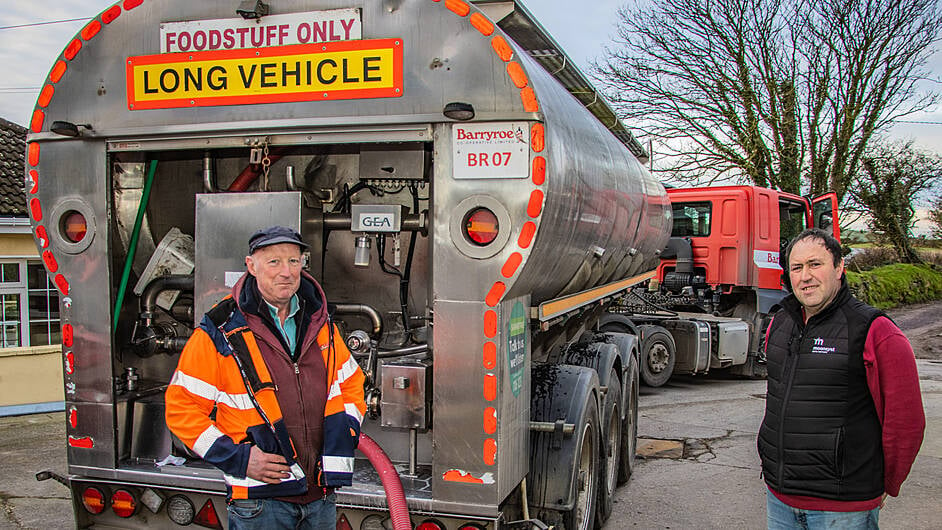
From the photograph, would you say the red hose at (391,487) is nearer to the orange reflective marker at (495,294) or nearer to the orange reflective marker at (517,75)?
the orange reflective marker at (495,294)

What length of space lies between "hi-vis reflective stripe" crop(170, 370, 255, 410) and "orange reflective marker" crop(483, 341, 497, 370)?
0.96m

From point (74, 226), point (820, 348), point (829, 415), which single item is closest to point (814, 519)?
point (829, 415)

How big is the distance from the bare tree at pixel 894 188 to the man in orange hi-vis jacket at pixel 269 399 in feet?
90.5

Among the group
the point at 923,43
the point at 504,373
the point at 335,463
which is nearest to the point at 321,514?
the point at 335,463

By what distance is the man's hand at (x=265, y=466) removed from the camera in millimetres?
2738

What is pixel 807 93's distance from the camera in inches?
998

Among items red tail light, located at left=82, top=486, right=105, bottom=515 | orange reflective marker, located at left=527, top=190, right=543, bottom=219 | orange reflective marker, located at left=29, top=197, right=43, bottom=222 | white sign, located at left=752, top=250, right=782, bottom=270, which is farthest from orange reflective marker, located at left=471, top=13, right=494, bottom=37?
white sign, located at left=752, top=250, right=782, bottom=270

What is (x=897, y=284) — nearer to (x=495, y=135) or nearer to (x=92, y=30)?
(x=495, y=135)

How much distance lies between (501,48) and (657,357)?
8931mm

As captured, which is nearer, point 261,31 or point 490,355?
point 490,355

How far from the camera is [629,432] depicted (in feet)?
22.4

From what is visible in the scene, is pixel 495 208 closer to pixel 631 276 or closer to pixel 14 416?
pixel 631 276

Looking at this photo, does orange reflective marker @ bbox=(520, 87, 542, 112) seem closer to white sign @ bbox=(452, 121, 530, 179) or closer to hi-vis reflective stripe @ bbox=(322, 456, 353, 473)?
white sign @ bbox=(452, 121, 530, 179)

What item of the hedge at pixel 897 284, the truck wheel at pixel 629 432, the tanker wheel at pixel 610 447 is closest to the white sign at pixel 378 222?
the tanker wheel at pixel 610 447
